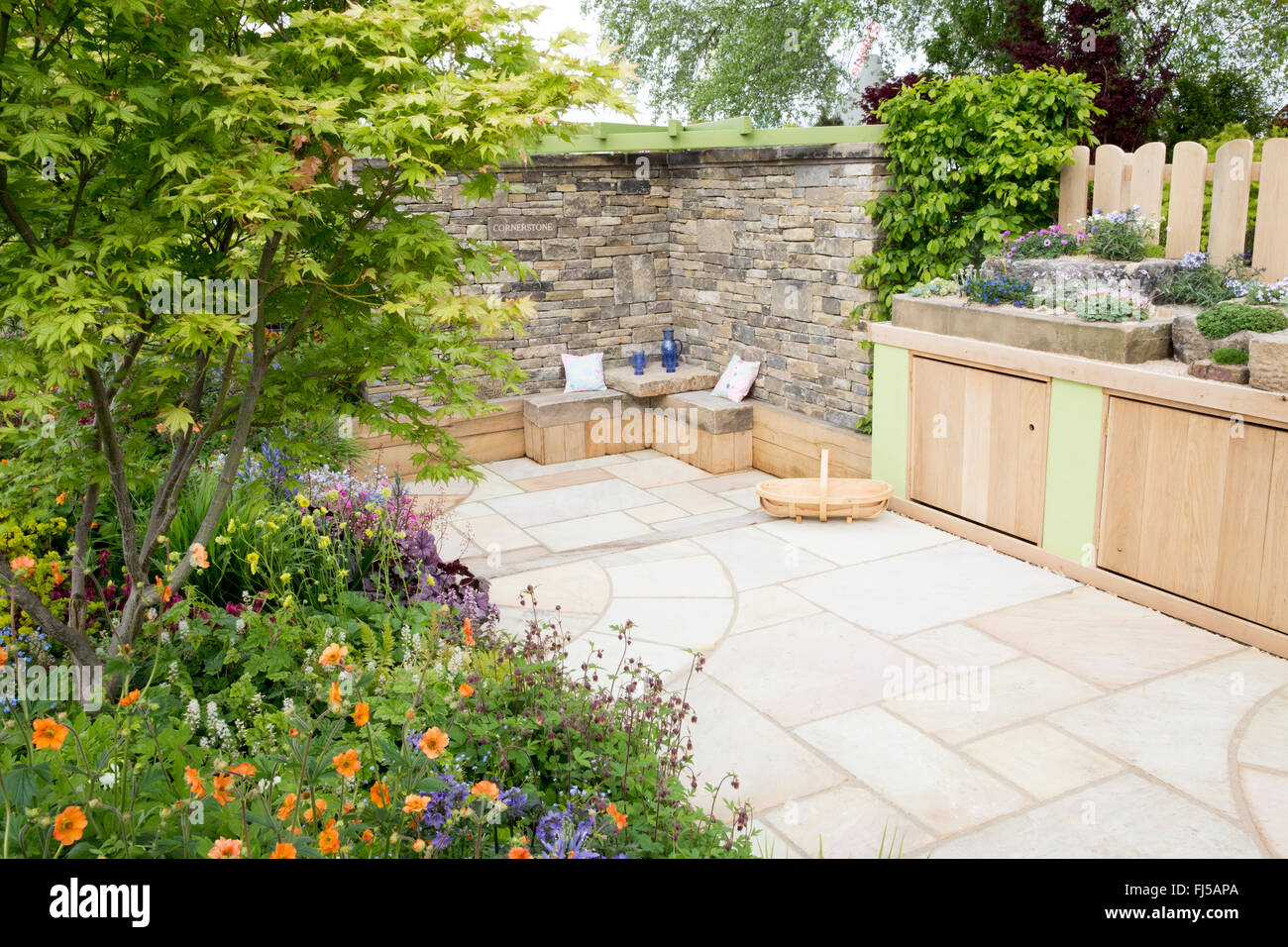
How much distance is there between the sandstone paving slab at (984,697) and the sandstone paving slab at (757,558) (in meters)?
1.33

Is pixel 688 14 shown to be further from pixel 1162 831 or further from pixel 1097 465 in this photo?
pixel 1162 831

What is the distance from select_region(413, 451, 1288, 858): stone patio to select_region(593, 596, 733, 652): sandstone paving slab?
0.01 metres

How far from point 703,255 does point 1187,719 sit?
5702 millimetres

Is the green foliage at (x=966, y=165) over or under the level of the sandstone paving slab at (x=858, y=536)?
over

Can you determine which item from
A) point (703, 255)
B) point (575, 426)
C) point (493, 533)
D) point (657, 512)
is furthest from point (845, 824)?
point (703, 255)

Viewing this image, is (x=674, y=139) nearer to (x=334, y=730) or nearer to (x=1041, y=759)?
(x=1041, y=759)

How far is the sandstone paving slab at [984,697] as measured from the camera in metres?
4.16

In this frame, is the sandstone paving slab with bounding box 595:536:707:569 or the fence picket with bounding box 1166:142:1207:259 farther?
the sandstone paving slab with bounding box 595:536:707:569

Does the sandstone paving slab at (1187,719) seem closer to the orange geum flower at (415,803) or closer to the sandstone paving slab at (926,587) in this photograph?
the sandstone paving slab at (926,587)

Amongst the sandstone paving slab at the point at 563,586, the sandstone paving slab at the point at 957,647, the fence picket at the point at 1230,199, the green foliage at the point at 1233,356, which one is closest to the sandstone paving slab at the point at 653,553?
the sandstone paving slab at the point at 563,586

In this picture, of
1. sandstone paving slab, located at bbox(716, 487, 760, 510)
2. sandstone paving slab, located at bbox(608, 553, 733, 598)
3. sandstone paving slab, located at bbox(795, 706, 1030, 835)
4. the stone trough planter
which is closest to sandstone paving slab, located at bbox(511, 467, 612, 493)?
sandstone paving slab, located at bbox(716, 487, 760, 510)

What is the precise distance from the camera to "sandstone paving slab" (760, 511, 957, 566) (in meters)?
6.16

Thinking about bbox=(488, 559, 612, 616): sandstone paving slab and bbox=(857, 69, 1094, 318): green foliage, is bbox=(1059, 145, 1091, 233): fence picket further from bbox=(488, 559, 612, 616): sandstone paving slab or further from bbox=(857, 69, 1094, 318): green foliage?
bbox=(488, 559, 612, 616): sandstone paving slab
